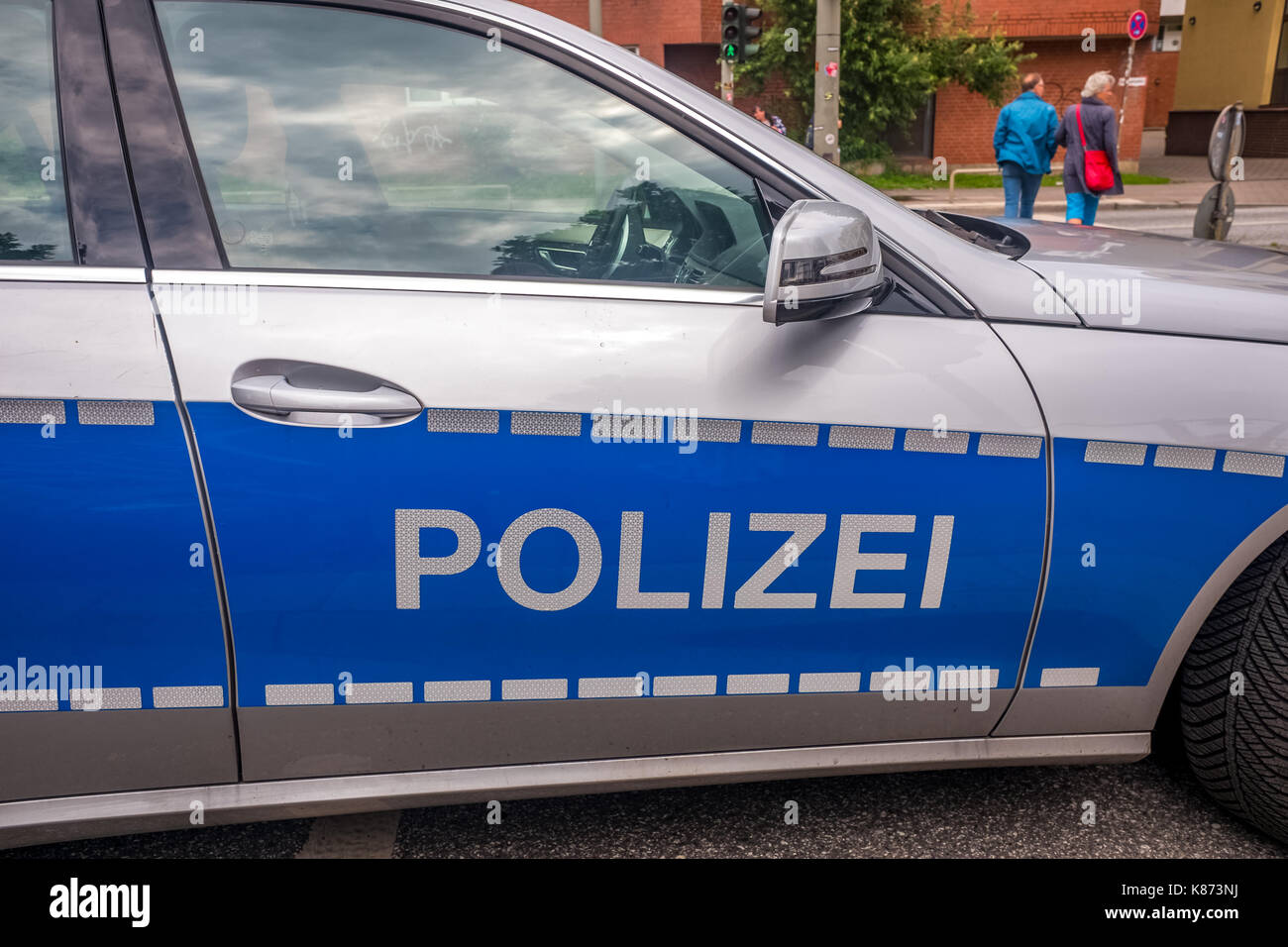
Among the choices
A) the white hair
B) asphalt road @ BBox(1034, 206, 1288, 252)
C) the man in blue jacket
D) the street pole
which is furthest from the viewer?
asphalt road @ BBox(1034, 206, 1288, 252)

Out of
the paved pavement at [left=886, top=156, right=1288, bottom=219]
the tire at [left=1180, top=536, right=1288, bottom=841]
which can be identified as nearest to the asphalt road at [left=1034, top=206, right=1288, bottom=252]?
the paved pavement at [left=886, top=156, right=1288, bottom=219]

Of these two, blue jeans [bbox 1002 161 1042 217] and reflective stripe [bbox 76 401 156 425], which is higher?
blue jeans [bbox 1002 161 1042 217]

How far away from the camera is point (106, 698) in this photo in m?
1.64

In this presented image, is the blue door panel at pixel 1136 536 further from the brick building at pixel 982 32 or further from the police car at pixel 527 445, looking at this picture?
the brick building at pixel 982 32

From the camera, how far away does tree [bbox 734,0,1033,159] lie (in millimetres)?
21125

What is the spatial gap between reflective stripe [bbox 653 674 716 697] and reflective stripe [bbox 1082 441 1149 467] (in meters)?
0.74

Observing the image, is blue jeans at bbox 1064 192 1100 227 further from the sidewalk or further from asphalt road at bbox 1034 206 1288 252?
the sidewalk

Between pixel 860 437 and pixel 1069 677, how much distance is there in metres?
0.62

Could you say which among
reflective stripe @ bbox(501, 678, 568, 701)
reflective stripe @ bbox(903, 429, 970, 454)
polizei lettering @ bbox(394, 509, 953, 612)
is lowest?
reflective stripe @ bbox(501, 678, 568, 701)

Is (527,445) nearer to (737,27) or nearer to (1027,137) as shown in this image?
(1027,137)

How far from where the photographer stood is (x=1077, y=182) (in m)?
9.16

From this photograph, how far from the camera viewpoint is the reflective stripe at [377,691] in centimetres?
170

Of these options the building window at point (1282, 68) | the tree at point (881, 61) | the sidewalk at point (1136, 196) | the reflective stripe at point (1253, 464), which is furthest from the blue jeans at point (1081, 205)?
the building window at point (1282, 68)
